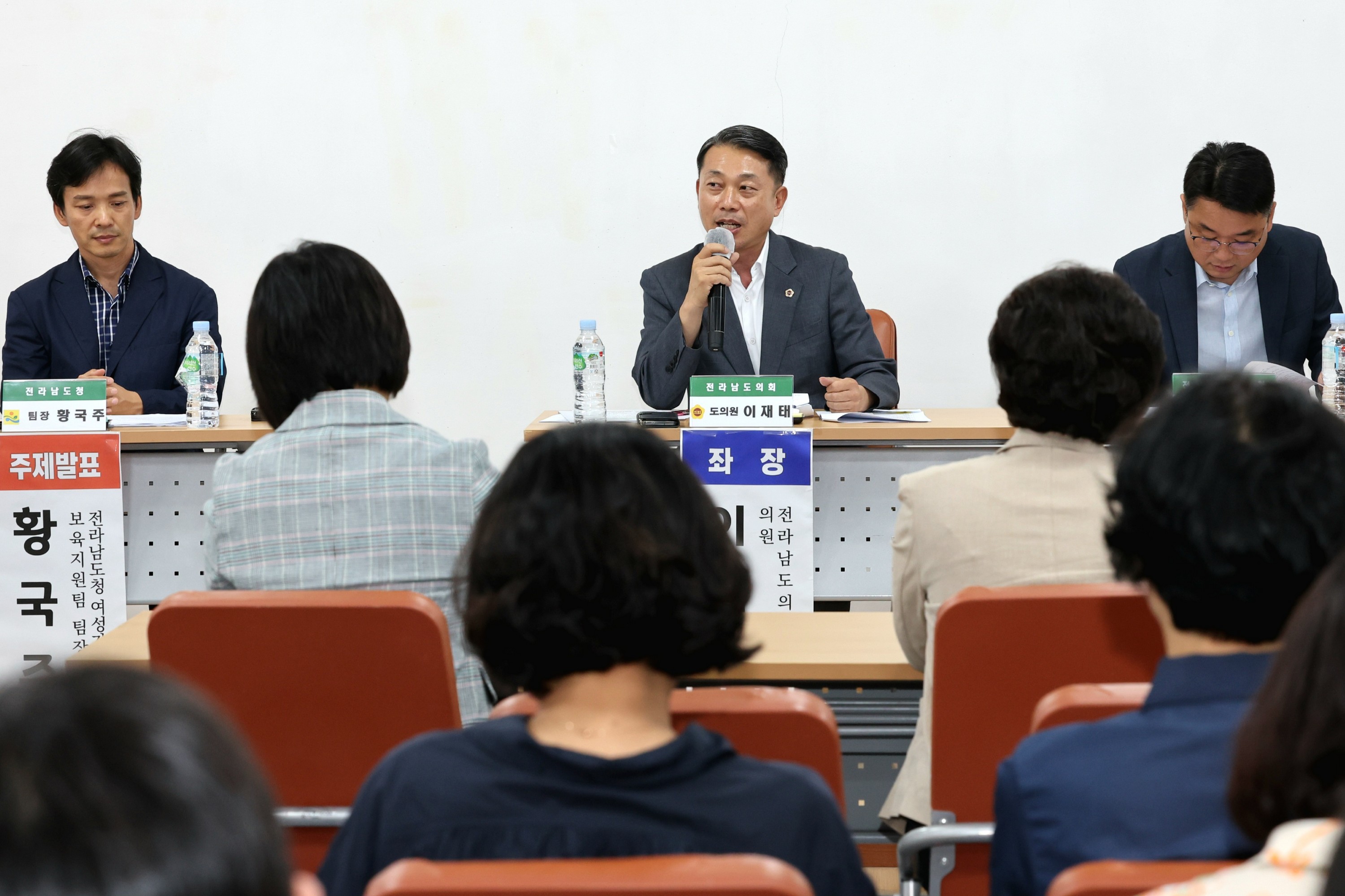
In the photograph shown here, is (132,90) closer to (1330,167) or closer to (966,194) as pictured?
(966,194)

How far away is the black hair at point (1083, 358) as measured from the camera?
64.2 inches

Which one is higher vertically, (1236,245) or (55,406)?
(1236,245)

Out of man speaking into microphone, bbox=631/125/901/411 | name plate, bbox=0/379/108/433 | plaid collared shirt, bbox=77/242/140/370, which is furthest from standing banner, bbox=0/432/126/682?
man speaking into microphone, bbox=631/125/901/411

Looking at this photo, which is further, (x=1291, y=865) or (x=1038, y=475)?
(x=1038, y=475)

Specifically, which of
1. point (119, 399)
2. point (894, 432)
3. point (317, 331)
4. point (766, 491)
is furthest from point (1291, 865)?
point (119, 399)

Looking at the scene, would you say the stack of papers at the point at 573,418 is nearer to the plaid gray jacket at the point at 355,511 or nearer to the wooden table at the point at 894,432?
the wooden table at the point at 894,432

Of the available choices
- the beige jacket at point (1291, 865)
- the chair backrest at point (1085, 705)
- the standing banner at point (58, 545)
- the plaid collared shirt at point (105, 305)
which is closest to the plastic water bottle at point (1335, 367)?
the chair backrest at point (1085, 705)

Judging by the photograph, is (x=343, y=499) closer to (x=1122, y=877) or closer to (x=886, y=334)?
(x=1122, y=877)

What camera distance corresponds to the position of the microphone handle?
2.96m

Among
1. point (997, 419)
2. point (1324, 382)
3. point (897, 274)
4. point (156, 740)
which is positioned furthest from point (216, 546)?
point (897, 274)

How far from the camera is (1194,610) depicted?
0.99 metres

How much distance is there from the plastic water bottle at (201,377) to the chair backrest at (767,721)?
85.6 inches

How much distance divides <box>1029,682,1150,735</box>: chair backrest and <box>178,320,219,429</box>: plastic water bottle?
2397 mm

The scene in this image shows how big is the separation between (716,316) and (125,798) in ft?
8.68
